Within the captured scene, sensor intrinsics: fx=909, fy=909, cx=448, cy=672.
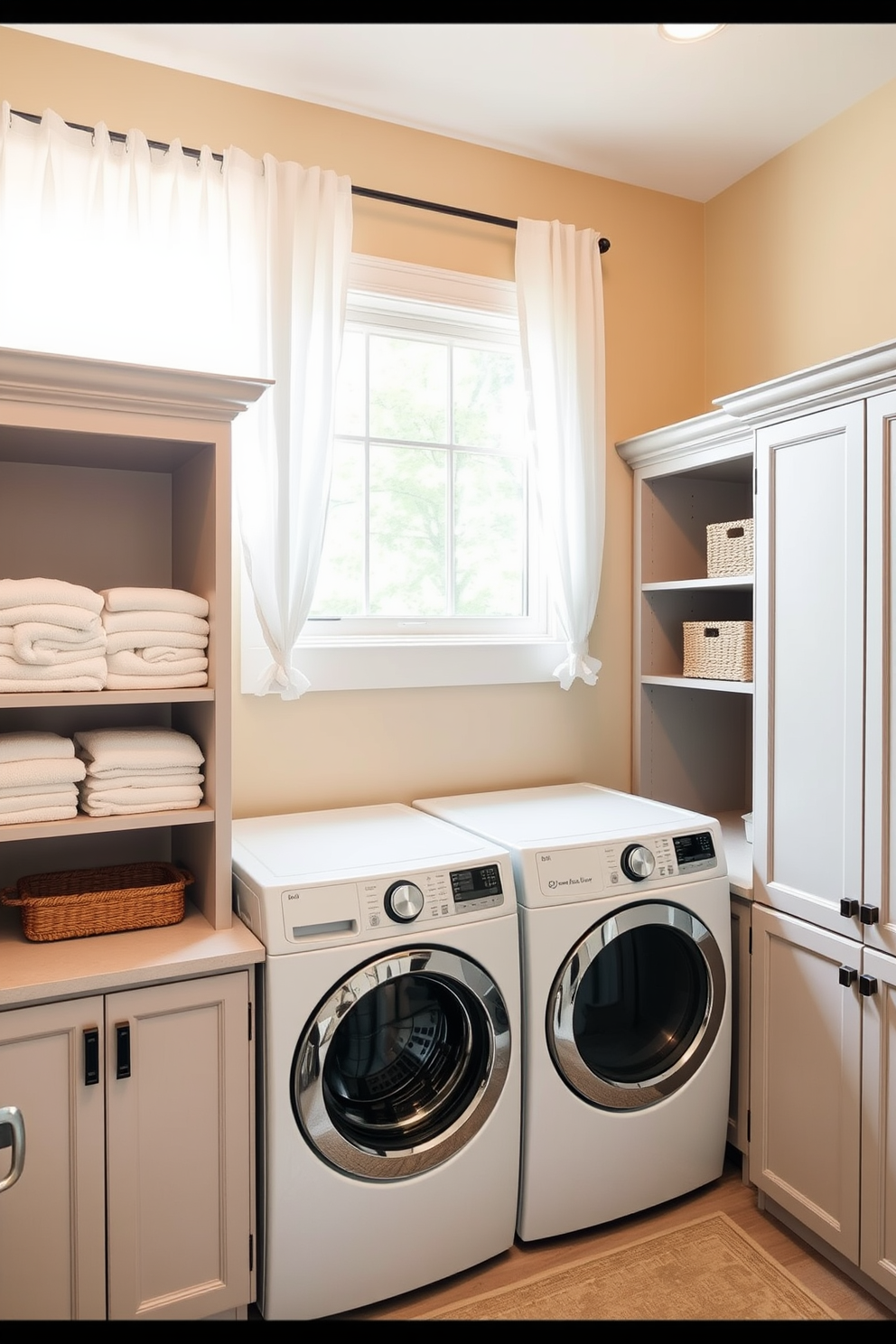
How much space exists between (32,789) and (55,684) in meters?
Answer: 0.20

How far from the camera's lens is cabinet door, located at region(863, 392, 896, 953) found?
1.82 meters

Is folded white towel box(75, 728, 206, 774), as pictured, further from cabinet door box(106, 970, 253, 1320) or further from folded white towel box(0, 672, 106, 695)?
cabinet door box(106, 970, 253, 1320)

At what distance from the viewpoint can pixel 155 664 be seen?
182 centimetres

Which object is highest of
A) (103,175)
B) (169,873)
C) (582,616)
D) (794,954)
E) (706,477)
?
(103,175)

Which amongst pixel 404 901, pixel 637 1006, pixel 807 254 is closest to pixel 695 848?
pixel 637 1006

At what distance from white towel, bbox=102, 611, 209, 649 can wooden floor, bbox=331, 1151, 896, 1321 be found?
140 centimetres

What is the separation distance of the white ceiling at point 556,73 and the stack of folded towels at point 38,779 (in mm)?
1462

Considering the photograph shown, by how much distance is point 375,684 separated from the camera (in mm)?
2480

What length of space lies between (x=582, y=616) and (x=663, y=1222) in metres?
1.56

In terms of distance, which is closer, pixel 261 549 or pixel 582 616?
pixel 261 549

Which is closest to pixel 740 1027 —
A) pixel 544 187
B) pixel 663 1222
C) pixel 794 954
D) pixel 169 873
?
pixel 794 954

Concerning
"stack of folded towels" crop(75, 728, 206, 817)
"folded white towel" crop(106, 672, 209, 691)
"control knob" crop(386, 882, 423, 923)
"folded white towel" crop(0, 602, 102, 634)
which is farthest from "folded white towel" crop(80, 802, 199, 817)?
"control knob" crop(386, 882, 423, 923)

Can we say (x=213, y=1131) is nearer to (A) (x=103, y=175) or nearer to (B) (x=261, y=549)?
(B) (x=261, y=549)

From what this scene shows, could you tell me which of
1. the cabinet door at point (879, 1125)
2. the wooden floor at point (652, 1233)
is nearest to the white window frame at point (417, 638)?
the cabinet door at point (879, 1125)
